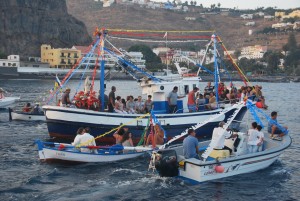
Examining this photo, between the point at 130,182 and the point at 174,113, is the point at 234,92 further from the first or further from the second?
the point at 130,182

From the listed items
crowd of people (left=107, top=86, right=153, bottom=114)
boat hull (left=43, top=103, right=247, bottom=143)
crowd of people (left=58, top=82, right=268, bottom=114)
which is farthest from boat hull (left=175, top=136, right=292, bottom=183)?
crowd of people (left=107, top=86, right=153, bottom=114)

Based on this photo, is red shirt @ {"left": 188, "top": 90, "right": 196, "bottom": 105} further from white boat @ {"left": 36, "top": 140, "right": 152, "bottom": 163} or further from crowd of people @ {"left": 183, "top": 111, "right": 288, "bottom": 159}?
white boat @ {"left": 36, "top": 140, "right": 152, "bottom": 163}

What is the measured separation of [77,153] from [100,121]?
5.41 meters

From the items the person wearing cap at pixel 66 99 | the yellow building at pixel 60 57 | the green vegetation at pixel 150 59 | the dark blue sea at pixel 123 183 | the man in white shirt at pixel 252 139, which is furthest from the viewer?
the green vegetation at pixel 150 59

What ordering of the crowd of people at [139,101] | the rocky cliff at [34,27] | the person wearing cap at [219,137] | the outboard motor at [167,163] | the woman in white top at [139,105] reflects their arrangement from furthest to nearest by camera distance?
the rocky cliff at [34,27] < the woman in white top at [139,105] < the crowd of people at [139,101] < the person wearing cap at [219,137] < the outboard motor at [167,163]

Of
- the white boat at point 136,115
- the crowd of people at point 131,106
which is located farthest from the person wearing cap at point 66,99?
the crowd of people at point 131,106

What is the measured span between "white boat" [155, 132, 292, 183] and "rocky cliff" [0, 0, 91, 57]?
15273 cm

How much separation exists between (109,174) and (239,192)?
5.83 m

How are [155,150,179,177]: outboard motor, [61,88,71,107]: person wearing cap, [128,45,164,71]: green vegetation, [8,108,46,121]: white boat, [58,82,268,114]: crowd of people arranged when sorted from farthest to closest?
[128,45,164,71]: green vegetation < [8,108,46,121]: white boat < [61,88,71,107]: person wearing cap < [58,82,268,114]: crowd of people < [155,150,179,177]: outboard motor

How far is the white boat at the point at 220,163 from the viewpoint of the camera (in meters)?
19.4

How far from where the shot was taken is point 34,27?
176000 mm

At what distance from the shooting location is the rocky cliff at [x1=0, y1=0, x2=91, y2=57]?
167375 mm

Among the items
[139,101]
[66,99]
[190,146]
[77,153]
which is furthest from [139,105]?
[190,146]

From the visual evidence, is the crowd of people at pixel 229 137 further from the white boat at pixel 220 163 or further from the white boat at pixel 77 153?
the white boat at pixel 77 153
